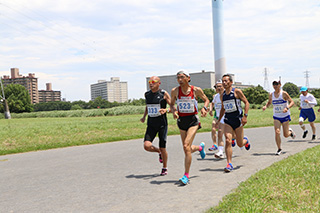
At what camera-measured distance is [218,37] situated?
314 ft

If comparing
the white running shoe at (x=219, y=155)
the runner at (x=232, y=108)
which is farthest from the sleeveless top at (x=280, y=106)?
the runner at (x=232, y=108)

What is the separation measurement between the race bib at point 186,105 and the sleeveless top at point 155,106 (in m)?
0.50

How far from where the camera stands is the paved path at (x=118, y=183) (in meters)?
5.10

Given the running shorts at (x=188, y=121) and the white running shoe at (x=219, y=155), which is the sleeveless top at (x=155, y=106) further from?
the white running shoe at (x=219, y=155)

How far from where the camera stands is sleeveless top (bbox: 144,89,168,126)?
283 inches

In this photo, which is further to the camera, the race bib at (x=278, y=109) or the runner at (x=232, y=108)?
the race bib at (x=278, y=109)

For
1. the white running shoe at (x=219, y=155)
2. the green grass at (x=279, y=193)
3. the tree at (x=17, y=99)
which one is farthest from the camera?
the tree at (x=17, y=99)

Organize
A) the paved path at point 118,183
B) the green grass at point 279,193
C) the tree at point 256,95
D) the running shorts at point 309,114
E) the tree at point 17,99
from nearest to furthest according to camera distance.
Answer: the green grass at point 279,193 → the paved path at point 118,183 → the running shorts at point 309,114 → the tree at point 256,95 → the tree at point 17,99

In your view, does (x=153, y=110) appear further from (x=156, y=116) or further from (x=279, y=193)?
(x=279, y=193)

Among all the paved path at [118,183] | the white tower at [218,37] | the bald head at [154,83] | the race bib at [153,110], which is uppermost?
the white tower at [218,37]

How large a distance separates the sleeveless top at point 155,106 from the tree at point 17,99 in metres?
116

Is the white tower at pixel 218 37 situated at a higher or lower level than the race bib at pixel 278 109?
higher

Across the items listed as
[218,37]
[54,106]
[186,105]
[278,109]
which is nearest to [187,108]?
[186,105]

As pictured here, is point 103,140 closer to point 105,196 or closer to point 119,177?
point 119,177
